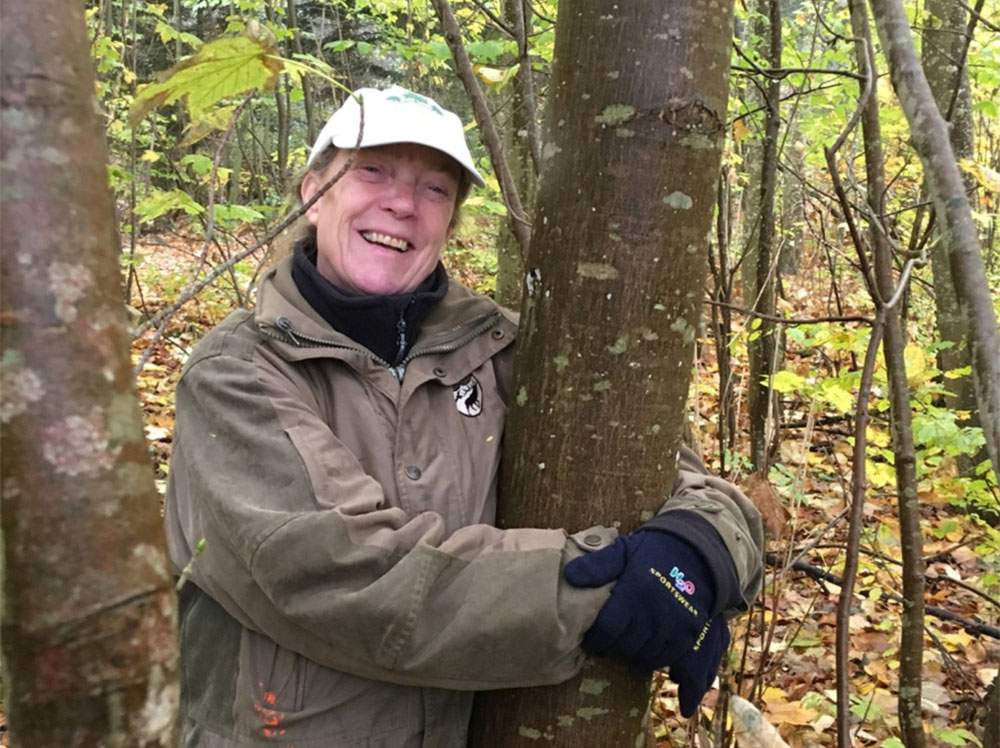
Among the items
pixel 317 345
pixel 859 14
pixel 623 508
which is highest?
pixel 859 14

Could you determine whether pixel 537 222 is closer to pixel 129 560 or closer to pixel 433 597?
pixel 433 597

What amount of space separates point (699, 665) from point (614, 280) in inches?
28.0

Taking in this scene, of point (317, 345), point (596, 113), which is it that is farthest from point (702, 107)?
point (317, 345)

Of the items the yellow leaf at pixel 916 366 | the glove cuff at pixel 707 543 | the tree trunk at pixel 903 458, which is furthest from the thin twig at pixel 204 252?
the yellow leaf at pixel 916 366

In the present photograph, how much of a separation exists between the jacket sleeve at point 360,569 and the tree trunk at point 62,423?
77 centimetres

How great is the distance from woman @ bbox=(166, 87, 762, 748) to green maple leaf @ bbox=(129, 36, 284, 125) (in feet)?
0.55

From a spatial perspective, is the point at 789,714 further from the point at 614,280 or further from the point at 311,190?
the point at 311,190

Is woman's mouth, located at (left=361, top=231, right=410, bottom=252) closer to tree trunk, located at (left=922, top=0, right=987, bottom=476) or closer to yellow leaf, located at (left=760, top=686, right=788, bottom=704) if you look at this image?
yellow leaf, located at (left=760, top=686, right=788, bottom=704)

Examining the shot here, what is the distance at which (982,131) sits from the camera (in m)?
8.76

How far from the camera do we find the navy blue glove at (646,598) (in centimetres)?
134

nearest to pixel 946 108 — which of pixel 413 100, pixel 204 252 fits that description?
pixel 413 100

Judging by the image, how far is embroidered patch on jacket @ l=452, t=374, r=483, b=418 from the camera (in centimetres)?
170

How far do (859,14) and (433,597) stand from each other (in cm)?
225

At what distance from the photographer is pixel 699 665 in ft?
4.78
